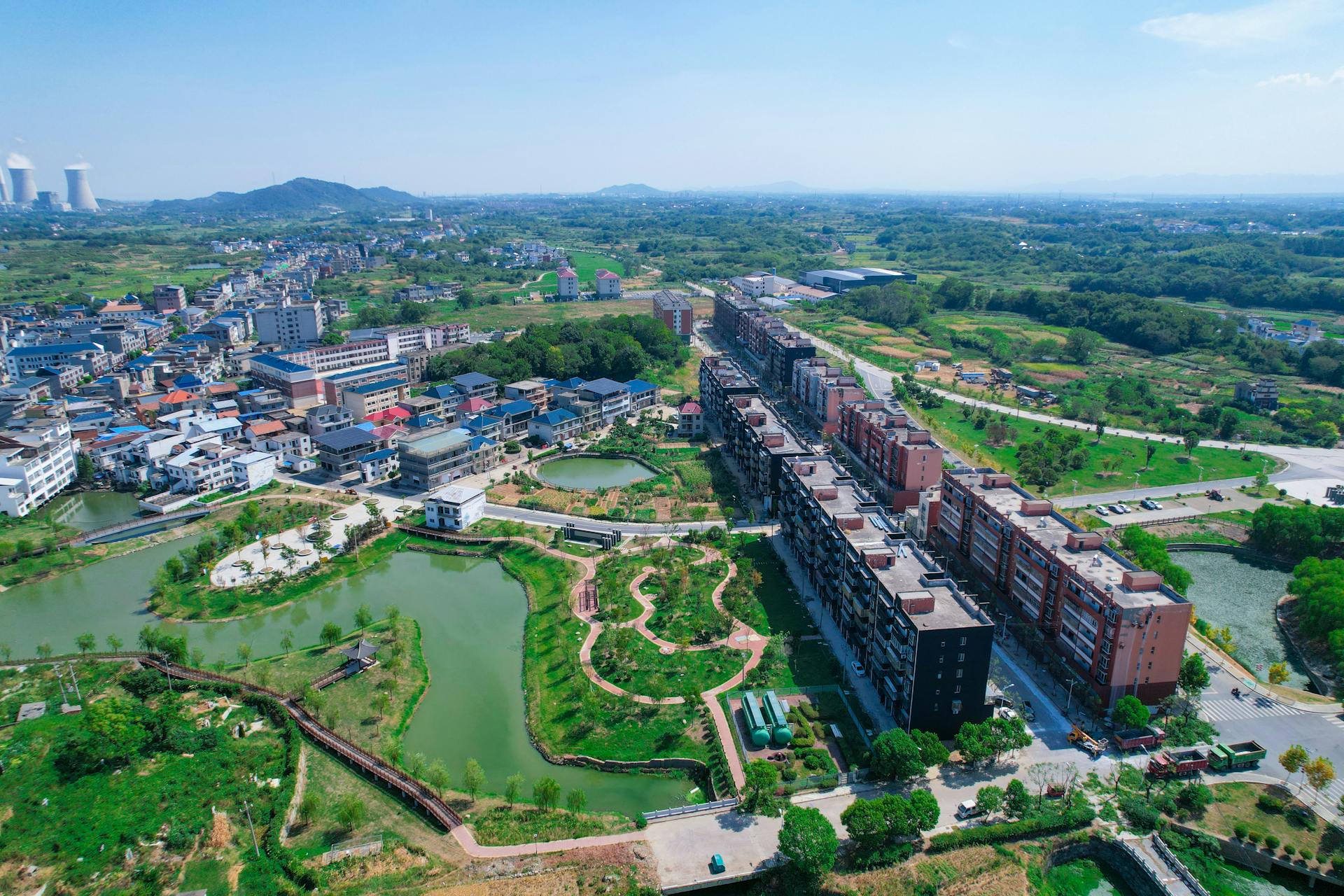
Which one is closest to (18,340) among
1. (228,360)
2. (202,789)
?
(228,360)

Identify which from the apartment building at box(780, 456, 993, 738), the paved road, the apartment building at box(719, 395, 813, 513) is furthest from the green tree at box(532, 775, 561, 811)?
the paved road

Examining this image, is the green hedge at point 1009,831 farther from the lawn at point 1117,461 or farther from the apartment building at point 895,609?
the lawn at point 1117,461

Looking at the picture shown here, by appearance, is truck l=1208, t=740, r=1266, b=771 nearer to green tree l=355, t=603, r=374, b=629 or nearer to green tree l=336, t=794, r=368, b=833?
green tree l=336, t=794, r=368, b=833

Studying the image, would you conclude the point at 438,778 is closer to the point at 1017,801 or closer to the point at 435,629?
the point at 435,629

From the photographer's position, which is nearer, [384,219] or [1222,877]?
[1222,877]

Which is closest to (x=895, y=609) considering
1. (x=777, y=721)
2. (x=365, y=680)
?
(x=777, y=721)

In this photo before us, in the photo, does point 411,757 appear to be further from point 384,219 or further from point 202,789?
point 384,219
